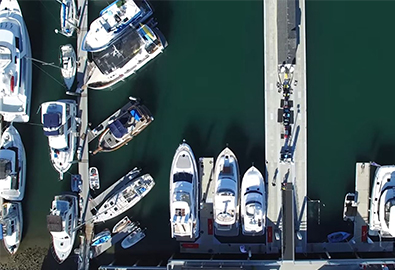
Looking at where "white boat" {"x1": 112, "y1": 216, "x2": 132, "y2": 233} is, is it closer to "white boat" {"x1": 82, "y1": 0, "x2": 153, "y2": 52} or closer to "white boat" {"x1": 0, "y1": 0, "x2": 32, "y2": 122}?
"white boat" {"x1": 0, "y1": 0, "x2": 32, "y2": 122}

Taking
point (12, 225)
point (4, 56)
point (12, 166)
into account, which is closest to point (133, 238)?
point (12, 225)

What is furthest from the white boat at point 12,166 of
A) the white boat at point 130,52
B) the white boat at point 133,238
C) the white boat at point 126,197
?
the white boat at point 133,238

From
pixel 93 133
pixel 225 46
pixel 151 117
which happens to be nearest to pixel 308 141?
pixel 225 46

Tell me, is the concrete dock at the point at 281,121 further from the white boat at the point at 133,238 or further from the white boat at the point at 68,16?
the white boat at the point at 68,16

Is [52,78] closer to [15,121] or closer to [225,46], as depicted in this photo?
[15,121]

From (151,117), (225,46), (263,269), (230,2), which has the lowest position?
(263,269)

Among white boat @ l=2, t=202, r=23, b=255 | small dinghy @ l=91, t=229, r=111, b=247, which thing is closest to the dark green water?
small dinghy @ l=91, t=229, r=111, b=247
